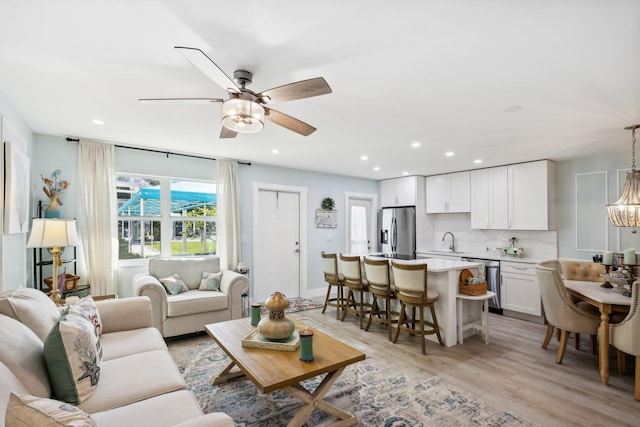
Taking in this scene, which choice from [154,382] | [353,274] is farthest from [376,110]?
[154,382]

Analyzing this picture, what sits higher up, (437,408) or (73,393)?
(73,393)

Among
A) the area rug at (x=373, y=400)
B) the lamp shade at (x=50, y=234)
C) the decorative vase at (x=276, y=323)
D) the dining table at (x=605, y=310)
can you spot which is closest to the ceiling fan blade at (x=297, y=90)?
the decorative vase at (x=276, y=323)

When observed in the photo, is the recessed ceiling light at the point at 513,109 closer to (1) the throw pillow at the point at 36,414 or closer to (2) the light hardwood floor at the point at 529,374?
(2) the light hardwood floor at the point at 529,374

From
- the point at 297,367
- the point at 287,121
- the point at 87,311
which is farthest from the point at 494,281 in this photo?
the point at 87,311

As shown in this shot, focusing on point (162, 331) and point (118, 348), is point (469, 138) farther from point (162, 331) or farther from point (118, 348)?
point (162, 331)

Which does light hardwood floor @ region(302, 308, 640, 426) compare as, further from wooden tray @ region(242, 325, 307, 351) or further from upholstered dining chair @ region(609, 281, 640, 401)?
wooden tray @ region(242, 325, 307, 351)

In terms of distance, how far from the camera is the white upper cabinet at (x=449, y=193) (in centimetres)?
578

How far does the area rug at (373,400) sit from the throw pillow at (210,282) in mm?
1210

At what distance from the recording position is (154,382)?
1.73m

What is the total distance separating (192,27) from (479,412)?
3.14 metres

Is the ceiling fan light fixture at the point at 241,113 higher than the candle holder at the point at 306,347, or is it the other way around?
the ceiling fan light fixture at the point at 241,113

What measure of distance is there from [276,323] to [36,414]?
1449 millimetres

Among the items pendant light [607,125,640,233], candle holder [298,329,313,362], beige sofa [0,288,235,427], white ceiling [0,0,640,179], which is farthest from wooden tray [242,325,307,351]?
A: pendant light [607,125,640,233]

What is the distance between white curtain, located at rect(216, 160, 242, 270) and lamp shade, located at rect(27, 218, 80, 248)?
6.81ft
